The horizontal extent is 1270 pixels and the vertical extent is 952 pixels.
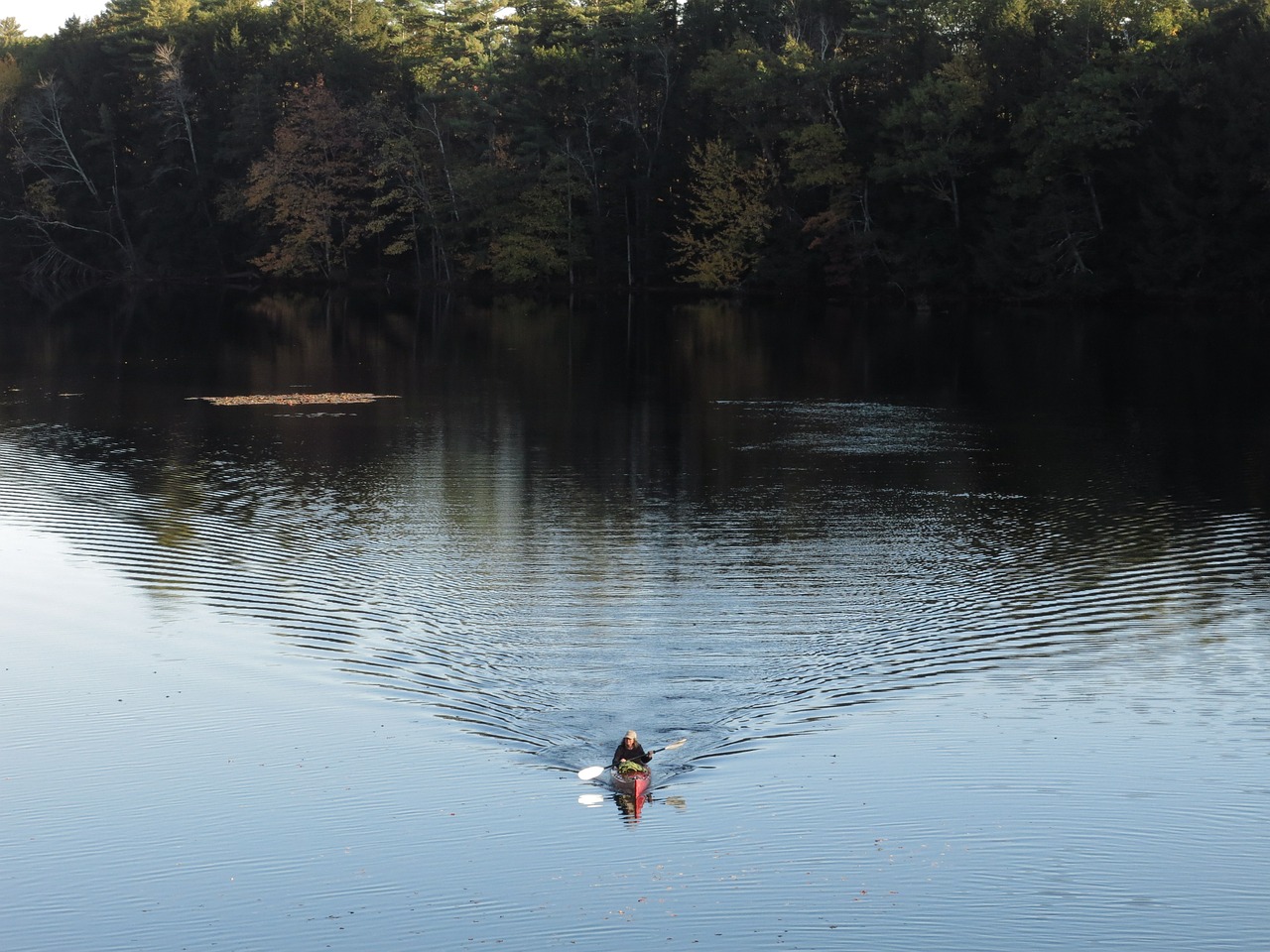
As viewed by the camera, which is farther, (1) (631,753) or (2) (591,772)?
(2) (591,772)

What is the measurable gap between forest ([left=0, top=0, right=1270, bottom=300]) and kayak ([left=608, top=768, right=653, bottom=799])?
161 ft

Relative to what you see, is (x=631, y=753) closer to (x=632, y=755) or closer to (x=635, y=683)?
(x=632, y=755)

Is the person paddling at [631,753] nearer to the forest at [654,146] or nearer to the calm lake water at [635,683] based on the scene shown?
the calm lake water at [635,683]

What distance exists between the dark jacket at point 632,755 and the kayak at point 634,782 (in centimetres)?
10

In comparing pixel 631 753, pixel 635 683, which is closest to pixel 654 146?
pixel 635 683

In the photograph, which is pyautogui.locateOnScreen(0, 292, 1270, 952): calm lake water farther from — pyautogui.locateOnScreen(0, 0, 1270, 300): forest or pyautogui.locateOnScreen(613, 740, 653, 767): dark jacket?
pyautogui.locateOnScreen(0, 0, 1270, 300): forest

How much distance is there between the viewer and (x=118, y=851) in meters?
11.4

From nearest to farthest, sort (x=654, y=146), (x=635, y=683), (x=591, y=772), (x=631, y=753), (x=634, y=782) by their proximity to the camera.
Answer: (x=634, y=782) → (x=631, y=753) → (x=591, y=772) → (x=635, y=683) → (x=654, y=146)

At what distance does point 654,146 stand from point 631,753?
67.5m

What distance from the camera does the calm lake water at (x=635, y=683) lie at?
10.8 m

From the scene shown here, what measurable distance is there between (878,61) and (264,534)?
170 ft

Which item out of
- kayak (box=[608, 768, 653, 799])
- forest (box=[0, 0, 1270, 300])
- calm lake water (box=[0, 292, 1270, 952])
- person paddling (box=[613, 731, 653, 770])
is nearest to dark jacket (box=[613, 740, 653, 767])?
person paddling (box=[613, 731, 653, 770])

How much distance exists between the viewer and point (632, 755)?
12398 millimetres

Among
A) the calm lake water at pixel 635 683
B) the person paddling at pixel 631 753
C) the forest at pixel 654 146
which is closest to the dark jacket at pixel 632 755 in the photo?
the person paddling at pixel 631 753
